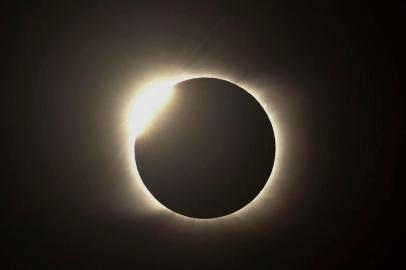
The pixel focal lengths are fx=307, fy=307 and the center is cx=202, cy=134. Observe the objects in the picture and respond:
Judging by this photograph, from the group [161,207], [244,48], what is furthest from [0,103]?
[244,48]

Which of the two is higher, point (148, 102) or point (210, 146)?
point (148, 102)

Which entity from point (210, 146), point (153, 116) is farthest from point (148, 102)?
point (210, 146)

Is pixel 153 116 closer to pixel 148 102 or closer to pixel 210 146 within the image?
pixel 148 102
